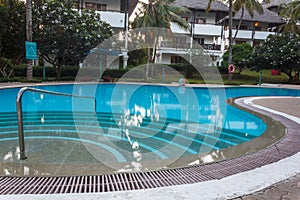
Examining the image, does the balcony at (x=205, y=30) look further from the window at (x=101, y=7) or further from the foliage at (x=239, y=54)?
the window at (x=101, y=7)

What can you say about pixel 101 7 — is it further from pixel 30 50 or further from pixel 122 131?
pixel 122 131

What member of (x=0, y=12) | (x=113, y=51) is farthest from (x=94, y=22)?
(x=0, y=12)

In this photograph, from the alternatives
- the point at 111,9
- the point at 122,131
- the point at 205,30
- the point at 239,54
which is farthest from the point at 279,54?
the point at 122,131

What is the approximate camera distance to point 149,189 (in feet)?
8.29

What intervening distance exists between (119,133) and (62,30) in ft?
43.9

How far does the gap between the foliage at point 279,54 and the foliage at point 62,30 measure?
564 inches

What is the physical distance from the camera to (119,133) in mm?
6406

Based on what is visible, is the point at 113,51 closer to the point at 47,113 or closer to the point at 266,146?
the point at 47,113

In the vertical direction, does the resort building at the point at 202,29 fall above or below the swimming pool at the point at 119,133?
above

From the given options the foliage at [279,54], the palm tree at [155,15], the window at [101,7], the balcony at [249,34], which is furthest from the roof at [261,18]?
the window at [101,7]

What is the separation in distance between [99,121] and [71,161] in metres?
3.60

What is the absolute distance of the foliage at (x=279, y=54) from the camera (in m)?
21.6

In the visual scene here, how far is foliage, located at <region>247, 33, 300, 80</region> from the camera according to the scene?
21578 millimetres

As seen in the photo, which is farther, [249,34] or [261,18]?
[261,18]
